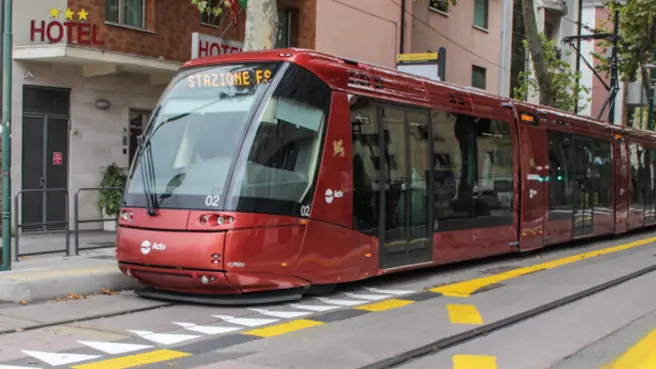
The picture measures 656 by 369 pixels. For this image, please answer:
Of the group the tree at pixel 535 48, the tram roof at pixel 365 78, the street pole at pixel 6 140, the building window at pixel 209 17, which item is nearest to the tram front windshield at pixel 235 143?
the tram roof at pixel 365 78

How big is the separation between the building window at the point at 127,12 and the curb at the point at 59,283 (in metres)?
8.39

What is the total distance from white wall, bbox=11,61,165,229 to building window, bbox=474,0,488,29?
1601cm

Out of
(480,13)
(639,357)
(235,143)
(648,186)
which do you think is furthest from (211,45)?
(480,13)

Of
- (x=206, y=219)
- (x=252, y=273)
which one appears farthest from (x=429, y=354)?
(x=206, y=219)

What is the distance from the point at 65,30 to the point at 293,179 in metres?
8.83

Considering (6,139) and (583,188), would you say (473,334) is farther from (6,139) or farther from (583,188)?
(583,188)

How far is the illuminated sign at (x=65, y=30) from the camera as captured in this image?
14414mm

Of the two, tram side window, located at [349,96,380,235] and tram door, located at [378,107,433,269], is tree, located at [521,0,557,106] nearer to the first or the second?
tram door, located at [378,107,433,269]

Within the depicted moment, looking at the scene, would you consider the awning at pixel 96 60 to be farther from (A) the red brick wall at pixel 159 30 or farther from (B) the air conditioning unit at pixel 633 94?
(B) the air conditioning unit at pixel 633 94

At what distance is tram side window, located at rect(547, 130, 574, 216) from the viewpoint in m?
14.6

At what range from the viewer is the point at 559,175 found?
15.1 meters

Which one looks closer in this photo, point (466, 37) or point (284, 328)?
point (284, 328)

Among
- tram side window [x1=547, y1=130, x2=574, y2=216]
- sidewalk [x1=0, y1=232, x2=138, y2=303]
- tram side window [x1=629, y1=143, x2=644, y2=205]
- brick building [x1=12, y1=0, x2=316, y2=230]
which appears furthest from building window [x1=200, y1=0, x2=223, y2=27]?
tram side window [x1=629, y1=143, x2=644, y2=205]

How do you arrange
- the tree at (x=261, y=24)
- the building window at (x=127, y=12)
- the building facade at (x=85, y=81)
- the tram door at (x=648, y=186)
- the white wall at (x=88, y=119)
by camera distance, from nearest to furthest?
the tree at (x=261, y=24) → the building facade at (x=85, y=81) → the white wall at (x=88, y=119) → the building window at (x=127, y=12) → the tram door at (x=648, y=186)
